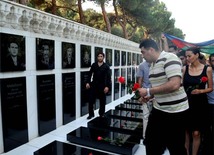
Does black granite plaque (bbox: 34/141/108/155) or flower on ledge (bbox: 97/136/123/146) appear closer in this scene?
black granite plaque (bbox: 34/141/108/155)

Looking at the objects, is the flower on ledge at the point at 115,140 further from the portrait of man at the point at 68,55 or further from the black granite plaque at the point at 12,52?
the portrait of man at the point at 68,55

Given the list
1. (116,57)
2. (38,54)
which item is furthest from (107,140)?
(116,57)

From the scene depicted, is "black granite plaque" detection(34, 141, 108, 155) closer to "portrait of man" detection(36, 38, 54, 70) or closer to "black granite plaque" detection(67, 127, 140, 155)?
"black granite plaque" detection(67, 127, 140, 155)

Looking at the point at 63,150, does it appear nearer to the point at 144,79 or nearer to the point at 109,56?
the point at 144,79

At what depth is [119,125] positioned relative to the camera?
405 centimetres

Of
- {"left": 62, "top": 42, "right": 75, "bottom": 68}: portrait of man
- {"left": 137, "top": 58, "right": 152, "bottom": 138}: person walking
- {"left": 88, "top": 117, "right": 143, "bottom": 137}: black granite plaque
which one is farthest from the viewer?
{"left": 62, "top": 42, "right": 75, "bottom": 68}: portrait of man

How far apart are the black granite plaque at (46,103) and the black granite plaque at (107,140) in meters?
0.69

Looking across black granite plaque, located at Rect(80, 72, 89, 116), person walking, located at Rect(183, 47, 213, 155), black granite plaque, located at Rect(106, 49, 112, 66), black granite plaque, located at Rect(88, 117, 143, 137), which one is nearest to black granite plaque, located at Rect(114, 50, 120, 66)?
black granite plaque, located at Rect(106, 49, 112, 66)

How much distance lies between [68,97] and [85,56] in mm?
1276

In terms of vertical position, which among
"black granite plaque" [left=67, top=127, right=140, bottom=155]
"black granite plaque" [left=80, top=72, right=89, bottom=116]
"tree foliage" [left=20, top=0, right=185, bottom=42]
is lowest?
"black granite plaque" [left=67, top=127, right=140, bottom=155]

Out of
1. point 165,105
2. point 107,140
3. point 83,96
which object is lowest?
point 107,140

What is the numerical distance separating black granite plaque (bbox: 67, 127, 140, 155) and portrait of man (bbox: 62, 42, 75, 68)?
1.62m

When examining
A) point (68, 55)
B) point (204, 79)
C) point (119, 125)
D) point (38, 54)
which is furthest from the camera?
point (68, 55)

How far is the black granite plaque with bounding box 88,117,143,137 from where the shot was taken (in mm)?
3719
